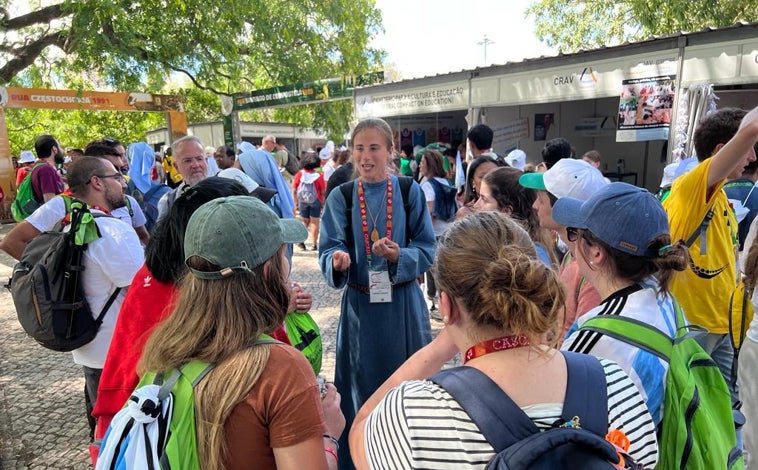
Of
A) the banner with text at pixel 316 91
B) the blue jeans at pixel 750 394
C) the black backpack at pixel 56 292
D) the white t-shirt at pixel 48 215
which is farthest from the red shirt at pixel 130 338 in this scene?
the banner with text at pixel 316 91

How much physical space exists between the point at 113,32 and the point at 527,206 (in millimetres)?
6994

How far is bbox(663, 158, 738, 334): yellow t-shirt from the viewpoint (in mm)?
2430

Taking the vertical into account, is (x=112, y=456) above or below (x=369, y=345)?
above

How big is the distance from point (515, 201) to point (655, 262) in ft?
3.98

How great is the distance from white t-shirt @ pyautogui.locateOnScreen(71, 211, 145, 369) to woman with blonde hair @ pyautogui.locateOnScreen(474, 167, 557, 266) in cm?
191

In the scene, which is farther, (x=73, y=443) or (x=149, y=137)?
(x=149, y=137)

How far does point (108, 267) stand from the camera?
2348 mm

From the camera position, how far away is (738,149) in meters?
2.09

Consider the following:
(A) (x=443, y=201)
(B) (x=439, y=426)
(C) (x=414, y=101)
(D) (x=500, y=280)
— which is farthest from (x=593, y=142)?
(B) (x=439, y=426)

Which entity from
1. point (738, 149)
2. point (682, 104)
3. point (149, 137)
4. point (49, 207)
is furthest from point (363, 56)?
point (149, 137)

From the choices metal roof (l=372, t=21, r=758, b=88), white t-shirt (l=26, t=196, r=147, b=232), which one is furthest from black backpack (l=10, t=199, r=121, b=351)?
metal roof (l=372, t=21, r=758, b=88)

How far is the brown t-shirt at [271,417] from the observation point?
1.08 meters

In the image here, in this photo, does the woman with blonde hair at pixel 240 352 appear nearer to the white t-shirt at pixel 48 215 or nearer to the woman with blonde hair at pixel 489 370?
the woman with blonde hair at pixel 489 370

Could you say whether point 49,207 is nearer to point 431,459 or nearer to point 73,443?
point 73,443
